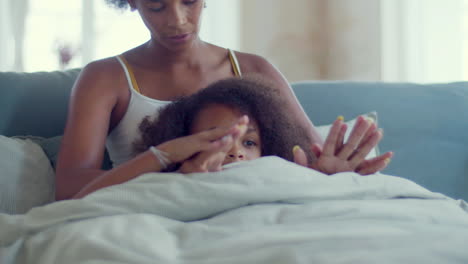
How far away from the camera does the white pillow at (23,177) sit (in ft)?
4.46

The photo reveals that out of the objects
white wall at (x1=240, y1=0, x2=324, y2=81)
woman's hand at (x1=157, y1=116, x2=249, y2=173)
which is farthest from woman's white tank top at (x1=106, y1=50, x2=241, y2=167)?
white wall at (x1=240, y1=0, x2=324, y2=81)

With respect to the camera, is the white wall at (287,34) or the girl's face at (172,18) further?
the white wall at (287,34)

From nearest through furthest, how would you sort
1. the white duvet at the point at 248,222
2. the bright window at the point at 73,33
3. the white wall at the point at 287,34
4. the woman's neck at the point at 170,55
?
the white duvet at the point at 248,222, the woman's neck at the point at 170,55, the bright window at the point at 73,33, the white wall at the point at 287,34

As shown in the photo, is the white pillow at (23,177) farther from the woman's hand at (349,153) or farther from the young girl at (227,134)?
the woman's hand at (349,153)

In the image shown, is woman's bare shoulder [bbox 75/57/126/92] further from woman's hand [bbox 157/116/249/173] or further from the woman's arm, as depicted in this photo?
woman's hand [bbox 157/116/249/173]

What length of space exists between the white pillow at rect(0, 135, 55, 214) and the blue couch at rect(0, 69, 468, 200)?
0.48 feet

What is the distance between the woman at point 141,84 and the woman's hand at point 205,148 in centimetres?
24

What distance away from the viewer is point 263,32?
3.43 meters

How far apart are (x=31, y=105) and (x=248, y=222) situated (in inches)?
40.1

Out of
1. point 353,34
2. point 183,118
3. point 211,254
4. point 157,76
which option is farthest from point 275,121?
point 353,34

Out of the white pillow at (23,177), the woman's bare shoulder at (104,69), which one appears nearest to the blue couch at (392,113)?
the white pillow at (23,177)

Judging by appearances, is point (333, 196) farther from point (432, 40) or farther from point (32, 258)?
point (432, 40)

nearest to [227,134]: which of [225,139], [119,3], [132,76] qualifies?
[225,139]

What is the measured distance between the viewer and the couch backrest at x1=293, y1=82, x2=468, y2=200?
1731 millimetres
